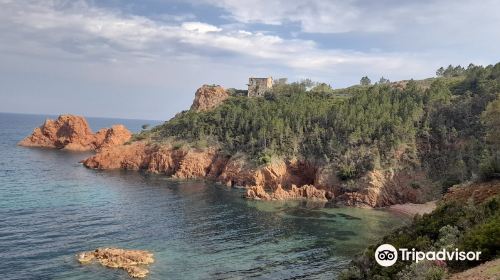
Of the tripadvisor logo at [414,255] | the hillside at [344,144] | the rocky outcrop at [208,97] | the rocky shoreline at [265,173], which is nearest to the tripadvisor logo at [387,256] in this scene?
the tripadvisor logo at [414,255]

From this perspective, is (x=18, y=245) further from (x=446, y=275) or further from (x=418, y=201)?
(x=418, y=201)

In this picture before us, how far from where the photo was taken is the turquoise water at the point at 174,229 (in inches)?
1468

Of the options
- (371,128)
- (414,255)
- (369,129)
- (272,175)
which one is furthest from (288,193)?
(414,255)

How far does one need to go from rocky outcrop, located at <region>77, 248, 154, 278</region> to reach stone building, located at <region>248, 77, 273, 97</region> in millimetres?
84253

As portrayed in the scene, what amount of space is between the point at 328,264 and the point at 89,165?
71011 mm

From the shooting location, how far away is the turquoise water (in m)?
37.3

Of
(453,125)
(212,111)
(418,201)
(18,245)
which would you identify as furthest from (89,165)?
(453,125)

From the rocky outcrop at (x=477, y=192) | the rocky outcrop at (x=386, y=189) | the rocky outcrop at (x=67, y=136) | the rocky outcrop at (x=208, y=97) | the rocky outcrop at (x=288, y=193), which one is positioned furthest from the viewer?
the rocky outcrop at (x=67, y=136)

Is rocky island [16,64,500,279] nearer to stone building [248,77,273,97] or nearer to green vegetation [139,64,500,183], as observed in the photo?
green vegetation [139,64,500,183]

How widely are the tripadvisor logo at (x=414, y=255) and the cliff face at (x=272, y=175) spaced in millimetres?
47061

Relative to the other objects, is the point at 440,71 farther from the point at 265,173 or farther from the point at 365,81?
the point at 265,173

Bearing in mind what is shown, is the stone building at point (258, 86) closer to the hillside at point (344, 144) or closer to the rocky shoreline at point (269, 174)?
the hillside at point (344, 144)

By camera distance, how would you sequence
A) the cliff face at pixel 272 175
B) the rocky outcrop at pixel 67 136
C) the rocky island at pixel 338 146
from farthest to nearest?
the rocky outcrop at pixel 67 136
the rocky island at pixel 338 146
the cliff face at pixel 272 175

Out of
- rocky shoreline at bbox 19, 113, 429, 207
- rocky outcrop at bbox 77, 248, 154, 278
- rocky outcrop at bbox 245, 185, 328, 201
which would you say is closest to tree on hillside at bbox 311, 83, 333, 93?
rocky shoreline at bbox 19, 113, 429, 207
